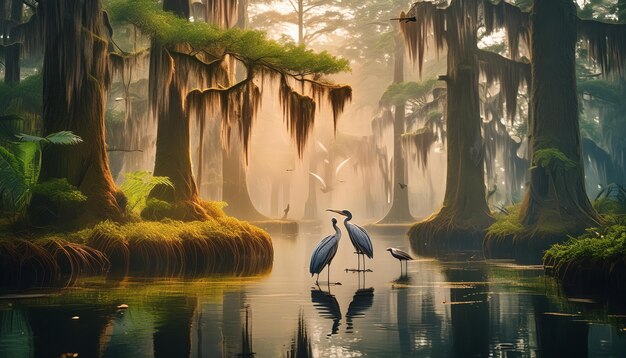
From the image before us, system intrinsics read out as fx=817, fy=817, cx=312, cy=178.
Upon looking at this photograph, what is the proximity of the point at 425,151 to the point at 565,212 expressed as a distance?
14.6m

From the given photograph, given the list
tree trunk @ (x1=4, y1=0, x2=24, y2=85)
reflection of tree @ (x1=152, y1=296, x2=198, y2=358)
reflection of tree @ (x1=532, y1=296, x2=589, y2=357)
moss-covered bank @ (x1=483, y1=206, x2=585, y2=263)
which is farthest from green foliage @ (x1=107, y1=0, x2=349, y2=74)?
reflection of tree @ (x1=532, y1=296, x2=589, y2=357)

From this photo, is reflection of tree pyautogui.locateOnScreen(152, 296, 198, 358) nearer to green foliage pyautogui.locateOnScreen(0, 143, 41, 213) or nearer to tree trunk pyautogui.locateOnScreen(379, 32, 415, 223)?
green foliage pyautogui.locateOnScreen(0, 143, 41, 213)

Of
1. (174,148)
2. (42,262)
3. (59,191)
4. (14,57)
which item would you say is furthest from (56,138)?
(14,57)

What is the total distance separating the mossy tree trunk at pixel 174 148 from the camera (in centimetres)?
2020

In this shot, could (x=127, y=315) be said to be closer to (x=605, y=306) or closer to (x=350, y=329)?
(x=350, y=329)

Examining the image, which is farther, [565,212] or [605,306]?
[565,212]

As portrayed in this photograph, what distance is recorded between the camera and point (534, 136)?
2584cm

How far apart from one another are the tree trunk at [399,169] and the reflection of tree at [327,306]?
123ft

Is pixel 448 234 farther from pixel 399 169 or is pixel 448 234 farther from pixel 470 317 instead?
pixel 399 169

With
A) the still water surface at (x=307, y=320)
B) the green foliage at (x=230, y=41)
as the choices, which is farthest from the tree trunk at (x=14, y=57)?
the still water surface at (x=307, y=320)

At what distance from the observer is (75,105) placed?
17.8m

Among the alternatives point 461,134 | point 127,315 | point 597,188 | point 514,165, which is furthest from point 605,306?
point 597,188

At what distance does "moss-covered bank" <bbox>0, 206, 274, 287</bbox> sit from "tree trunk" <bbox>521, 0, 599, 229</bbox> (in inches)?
361

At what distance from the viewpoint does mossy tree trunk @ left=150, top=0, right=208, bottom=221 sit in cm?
2020
